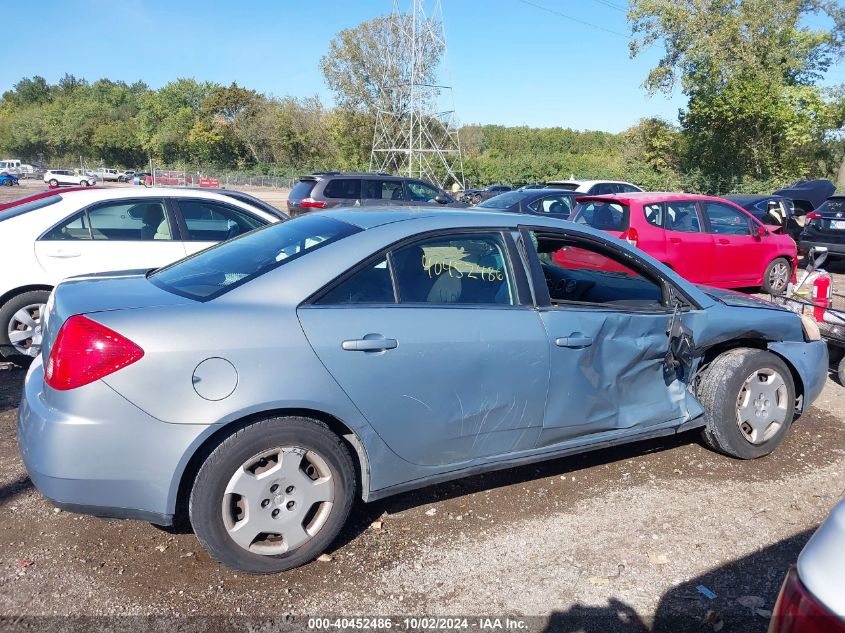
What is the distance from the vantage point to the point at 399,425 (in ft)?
10.8

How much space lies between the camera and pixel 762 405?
452cm

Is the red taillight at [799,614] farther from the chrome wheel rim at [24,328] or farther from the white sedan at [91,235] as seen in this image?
the chrome wheel rim at [24,328]

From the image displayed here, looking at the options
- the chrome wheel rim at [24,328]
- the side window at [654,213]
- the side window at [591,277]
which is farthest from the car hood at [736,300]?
the chrome wheel rim at [24,328]

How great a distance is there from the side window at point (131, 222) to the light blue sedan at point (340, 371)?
2801mm

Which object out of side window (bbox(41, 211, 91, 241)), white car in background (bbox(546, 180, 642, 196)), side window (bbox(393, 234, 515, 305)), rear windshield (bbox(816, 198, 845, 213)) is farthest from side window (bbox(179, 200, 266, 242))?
rear windshield (bbox(816, 198, 845, 213))

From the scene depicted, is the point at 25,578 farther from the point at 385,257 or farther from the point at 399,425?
the point at 385,257

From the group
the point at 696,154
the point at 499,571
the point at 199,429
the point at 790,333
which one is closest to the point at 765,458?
the point at 790,333

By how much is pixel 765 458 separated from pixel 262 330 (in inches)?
137

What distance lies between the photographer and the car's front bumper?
2.82 metres

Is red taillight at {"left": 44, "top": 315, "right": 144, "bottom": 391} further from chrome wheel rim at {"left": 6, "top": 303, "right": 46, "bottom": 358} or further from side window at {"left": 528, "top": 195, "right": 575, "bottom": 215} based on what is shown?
side window at {"left": 528, "top": 195, "right": 575, "bottom": 215}

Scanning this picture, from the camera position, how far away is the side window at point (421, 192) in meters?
15.8

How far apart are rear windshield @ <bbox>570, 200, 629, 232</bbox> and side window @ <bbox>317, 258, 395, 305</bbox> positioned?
6.25m

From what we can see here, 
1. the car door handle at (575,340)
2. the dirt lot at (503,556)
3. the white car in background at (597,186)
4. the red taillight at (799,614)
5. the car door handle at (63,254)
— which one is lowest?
the dirt lot at (503,556)

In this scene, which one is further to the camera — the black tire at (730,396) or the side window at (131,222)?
the side window at (131,222)
